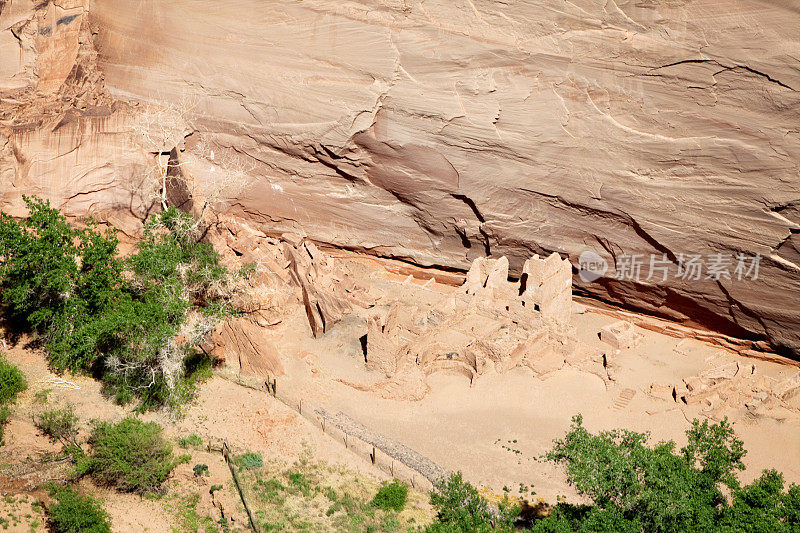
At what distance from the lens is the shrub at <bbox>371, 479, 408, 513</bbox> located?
76.8ft

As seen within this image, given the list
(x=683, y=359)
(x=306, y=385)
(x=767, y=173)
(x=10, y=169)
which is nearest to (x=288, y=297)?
(x=306, y=385)

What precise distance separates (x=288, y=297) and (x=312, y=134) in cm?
609

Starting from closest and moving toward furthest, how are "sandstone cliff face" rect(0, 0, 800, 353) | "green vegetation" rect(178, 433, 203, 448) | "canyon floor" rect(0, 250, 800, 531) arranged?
1. "canyon floor" rect(0, 250, 800, 531)
2. "green vegetation" rect(178, 433, 203, 448)
3. "sandstone cliff face" rect(0, 0, 800, 353)

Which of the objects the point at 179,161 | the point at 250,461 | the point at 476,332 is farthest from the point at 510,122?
the point at 250,461

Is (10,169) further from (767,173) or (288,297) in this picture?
(767,173)

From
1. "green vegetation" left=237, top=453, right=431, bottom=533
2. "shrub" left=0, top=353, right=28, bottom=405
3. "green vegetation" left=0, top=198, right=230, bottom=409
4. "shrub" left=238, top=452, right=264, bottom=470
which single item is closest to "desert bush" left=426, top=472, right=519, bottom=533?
"green vegetation" left=237, top=453, right=431, bottom=533

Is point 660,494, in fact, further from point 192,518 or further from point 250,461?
point 192,518

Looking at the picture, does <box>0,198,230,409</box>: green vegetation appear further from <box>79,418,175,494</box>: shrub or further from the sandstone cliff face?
the sandstone cliff face

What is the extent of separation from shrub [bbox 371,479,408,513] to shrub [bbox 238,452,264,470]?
143 inches

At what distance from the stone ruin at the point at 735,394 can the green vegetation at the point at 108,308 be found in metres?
15.8

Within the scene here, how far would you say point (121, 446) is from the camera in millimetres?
23672

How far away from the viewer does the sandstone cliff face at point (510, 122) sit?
26.6 metres

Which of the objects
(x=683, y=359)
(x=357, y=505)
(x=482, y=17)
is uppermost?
(x=482, y=17)

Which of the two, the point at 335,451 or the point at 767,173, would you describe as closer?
the point at 335,451
